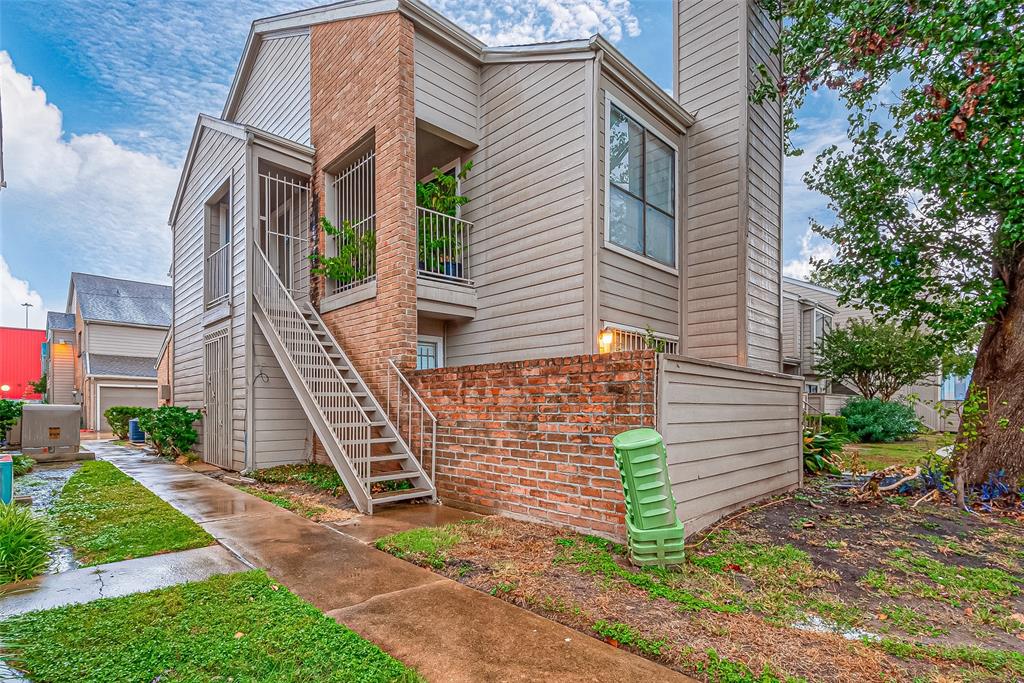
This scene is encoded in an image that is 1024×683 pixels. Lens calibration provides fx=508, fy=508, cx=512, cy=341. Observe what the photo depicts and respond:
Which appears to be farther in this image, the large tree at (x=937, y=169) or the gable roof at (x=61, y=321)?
the gable roof at (x=61, y=321)

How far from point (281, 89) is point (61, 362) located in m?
25.4

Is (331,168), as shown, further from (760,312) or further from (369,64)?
A: (760,312)

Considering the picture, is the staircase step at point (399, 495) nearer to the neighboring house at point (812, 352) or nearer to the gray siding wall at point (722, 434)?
the gray siding wall at point (722, 434)

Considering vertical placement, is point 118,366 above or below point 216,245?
below

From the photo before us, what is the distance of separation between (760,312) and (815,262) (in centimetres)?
238

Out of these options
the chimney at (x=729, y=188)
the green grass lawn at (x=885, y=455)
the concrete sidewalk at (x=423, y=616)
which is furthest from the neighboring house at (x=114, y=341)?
the green grass lawn at (x=885, y=455)

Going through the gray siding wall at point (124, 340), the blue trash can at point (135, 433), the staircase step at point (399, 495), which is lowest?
the blue trash can at point (135, 433)

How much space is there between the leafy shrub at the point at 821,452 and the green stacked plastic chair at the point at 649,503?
218 inches

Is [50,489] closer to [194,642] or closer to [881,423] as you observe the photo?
[194,642]

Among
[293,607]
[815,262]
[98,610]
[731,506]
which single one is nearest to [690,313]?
[815,262]

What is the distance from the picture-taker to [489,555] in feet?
12.7

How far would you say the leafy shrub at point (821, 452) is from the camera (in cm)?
794

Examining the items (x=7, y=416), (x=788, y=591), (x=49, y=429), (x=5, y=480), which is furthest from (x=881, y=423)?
(x=7, y=416)

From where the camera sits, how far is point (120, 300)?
23.9 meters
